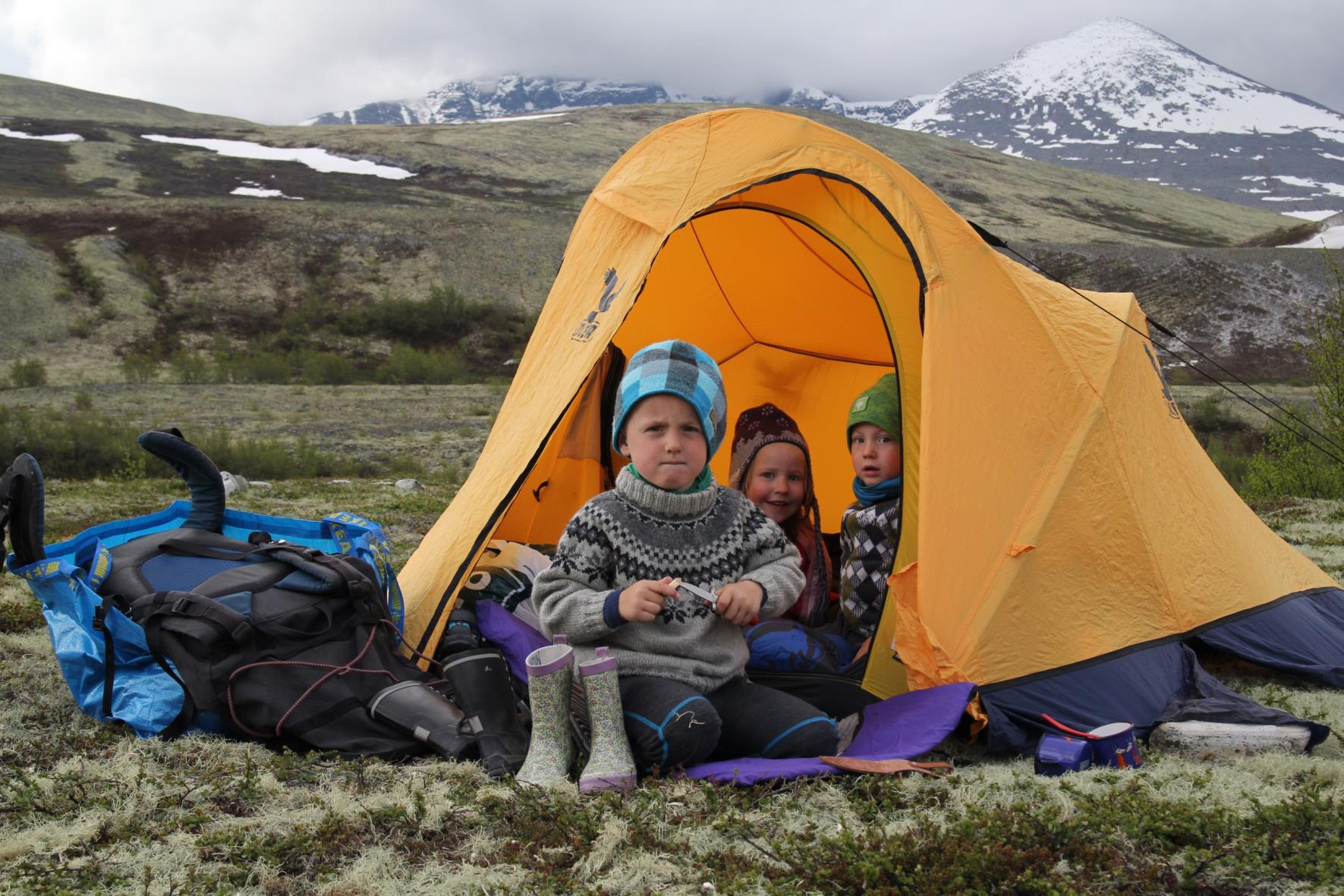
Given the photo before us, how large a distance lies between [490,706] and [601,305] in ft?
7.11

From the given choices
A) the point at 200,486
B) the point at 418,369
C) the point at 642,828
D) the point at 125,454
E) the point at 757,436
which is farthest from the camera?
the point at 418,369

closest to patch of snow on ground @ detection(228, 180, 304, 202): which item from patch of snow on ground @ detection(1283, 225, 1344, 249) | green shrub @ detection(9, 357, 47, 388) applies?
green shrub @ detection(9, 357, 47, 388)

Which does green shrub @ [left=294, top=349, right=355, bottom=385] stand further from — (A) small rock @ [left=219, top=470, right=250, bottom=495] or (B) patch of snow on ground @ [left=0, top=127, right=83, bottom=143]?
(B) patch of snow on ground @ [left=0, top=127, right=83, bottom=143]

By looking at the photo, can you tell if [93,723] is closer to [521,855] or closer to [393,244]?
[521,855]

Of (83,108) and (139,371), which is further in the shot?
(83,108)

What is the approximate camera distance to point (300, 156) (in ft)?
217

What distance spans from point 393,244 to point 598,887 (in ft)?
135

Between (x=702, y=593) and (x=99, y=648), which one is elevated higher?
(x=702, y=593)

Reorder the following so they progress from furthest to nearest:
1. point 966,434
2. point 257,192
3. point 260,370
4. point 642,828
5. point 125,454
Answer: point 257,192
point 260,370
point 125,454
point 966,434
point 642,828

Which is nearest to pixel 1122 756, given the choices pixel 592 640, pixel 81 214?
pixel 592 640

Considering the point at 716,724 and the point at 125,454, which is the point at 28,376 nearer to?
the point at 125,454

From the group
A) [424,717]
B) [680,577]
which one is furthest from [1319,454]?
[424,717]

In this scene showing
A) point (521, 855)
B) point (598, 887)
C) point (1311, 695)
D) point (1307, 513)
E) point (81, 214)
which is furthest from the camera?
point (81, 214)

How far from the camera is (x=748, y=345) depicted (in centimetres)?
729
